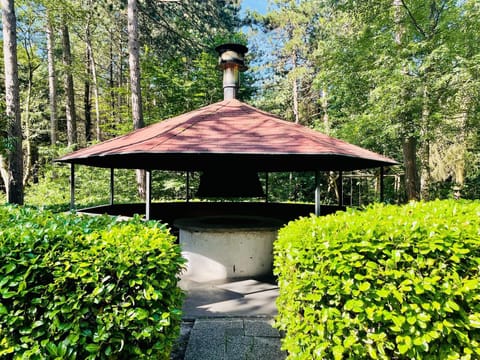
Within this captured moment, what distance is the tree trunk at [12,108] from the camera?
7.06 meters

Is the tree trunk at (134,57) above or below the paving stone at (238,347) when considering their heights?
above

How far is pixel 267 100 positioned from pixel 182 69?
4452mm

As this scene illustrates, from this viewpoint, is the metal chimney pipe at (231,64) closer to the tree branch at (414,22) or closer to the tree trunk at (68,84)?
the tree branch at (414,22)

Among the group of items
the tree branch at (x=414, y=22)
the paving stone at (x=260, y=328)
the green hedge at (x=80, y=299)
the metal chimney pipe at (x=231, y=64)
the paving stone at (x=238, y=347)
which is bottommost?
the paving stone at (x=260, y=328)

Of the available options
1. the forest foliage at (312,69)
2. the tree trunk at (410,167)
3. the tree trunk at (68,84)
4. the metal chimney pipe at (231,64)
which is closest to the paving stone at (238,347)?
the metal chimney pipe at (231,64)

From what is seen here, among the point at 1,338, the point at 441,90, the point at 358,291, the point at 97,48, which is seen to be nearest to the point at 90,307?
the point at 1,338

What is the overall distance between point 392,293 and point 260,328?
1531mm

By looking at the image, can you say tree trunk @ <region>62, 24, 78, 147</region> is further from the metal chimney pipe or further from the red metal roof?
the red metal roof

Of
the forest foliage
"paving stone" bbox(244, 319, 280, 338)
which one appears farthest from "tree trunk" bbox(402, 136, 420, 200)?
"paving stone" bbox(244, 319, 280, 338)

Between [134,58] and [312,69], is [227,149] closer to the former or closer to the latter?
[134,58]

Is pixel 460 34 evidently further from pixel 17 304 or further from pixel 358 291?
pixel 17 304

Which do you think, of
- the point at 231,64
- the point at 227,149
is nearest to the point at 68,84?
the point at 231,64

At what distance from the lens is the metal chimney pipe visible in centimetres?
659

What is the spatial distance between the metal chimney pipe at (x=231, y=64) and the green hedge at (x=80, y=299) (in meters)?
5.31
